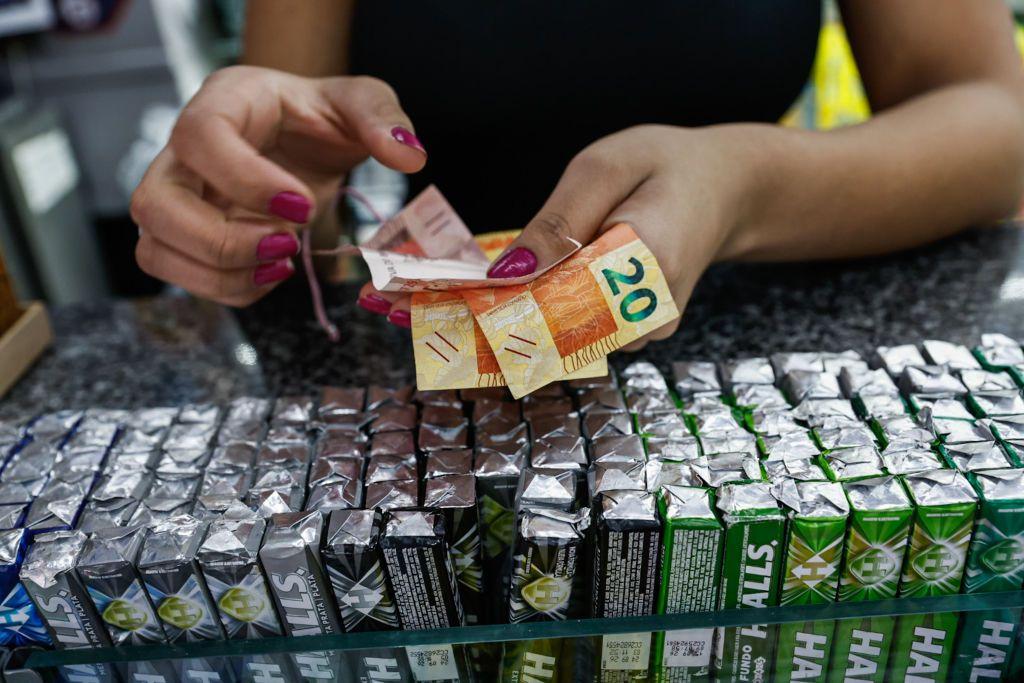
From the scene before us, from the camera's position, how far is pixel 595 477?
0.68 m

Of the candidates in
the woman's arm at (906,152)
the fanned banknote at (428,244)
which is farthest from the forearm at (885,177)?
the fanned banknote at (428,244)

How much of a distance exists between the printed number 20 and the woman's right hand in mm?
302

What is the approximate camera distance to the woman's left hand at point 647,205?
0.80m

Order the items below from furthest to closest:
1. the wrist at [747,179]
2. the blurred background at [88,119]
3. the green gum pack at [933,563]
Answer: the blurred background at [88,119], the wrist at [747,179], the green gum pack at [933,563]

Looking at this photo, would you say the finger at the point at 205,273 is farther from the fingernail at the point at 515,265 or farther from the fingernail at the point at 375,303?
the fingernail at the point at 515,265

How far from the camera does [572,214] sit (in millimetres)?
823

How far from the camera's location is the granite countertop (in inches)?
40.8

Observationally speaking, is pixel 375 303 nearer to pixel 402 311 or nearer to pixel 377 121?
pixel 402 311

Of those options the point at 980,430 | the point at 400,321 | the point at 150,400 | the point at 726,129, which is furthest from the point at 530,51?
the point at 980,430

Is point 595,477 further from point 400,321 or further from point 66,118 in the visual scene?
point 66,118

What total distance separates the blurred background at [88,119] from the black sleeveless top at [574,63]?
5.78 ft

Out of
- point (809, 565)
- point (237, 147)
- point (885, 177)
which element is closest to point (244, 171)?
point (237, 147)

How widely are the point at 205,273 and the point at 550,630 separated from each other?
2.16 ft

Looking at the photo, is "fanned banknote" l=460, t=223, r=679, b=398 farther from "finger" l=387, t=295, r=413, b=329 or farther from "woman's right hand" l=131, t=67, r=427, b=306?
"woman's right hand" l=131, t=67, r=427, b=306
